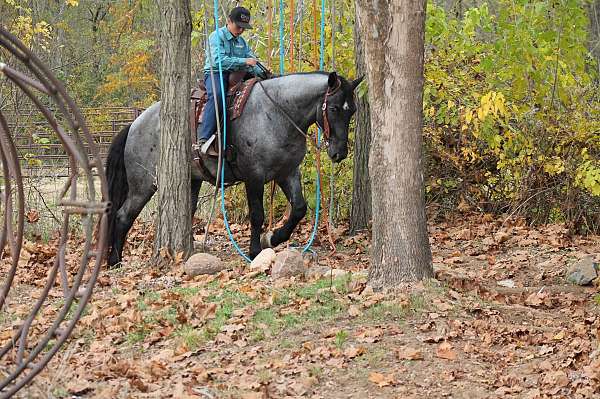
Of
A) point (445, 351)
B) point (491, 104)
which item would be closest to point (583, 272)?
point (491, 104)

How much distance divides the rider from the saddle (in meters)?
0.07

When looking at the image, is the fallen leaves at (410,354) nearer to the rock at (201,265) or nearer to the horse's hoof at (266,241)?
the rock at (201,265)

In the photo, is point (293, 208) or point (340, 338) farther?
point (293, 208)

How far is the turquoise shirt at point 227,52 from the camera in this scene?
9812mm

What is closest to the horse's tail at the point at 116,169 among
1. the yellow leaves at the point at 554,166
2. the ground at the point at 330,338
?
the ground at the point at 330,338

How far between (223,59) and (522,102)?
161 inches

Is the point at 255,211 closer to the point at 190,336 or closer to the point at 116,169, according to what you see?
the point at 116,169

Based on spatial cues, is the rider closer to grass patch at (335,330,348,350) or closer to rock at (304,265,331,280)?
rock at (304,265,331,280)

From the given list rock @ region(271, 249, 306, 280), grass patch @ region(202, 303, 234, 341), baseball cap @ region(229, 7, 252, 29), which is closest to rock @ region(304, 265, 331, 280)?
rock @ region(271, 249, 306, 280)

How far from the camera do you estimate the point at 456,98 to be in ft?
37.7

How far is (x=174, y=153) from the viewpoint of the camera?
9406 mm

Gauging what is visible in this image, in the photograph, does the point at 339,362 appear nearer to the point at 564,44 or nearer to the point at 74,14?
the point at 564,44

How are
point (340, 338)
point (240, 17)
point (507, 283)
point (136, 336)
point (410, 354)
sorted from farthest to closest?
point (240, 17) < point (507, 283) < point (136, 336) < point (340, 338) < point (410, 354)

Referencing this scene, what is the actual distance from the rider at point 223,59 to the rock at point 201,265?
150cm
